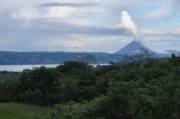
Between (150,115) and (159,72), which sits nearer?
(150,115)

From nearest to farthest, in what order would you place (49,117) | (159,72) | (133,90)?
1. (49,117)
2. (133,90)
3. (159,72)

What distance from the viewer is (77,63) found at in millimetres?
72250

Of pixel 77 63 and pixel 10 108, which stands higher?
pixel 77 63

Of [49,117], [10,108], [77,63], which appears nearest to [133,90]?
[49,117]

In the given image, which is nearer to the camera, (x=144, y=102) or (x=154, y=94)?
(x=144, y=102)

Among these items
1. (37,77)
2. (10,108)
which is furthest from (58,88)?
(10,108)

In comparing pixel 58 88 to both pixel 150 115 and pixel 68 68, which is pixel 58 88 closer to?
pixel 68 68

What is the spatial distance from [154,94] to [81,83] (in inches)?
1528

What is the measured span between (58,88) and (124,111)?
3775 cm

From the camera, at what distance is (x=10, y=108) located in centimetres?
4472

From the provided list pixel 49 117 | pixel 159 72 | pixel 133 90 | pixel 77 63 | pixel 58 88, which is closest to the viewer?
pixel 49 117

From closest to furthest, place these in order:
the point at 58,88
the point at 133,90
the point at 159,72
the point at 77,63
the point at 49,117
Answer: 1. the point at 49,117
2. the point at 133,90
3. the point at 159,72
4. the point at 58,88
5. the point at 77,63

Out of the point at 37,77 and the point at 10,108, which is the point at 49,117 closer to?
the point at 10,108

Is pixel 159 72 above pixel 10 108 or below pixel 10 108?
above
